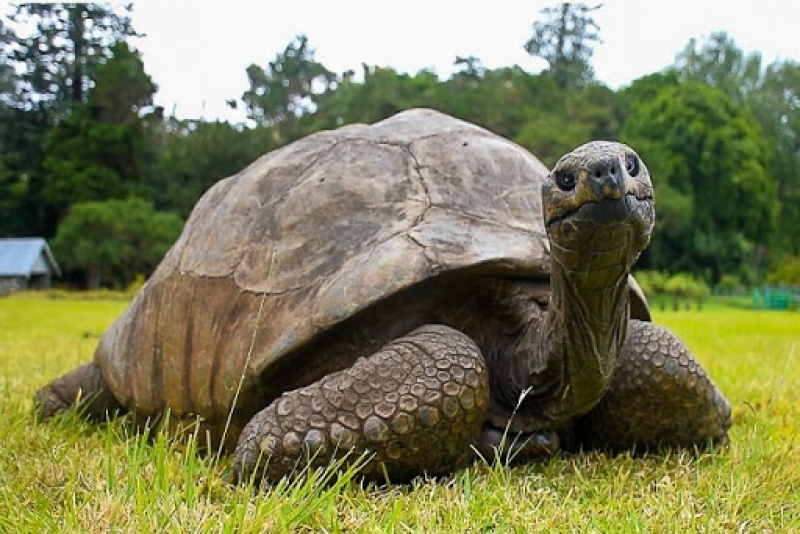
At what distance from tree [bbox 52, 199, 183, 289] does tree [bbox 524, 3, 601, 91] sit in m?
17.3

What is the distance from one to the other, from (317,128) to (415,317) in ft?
91.3

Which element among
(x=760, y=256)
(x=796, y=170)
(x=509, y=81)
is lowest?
(x=760, y=256)

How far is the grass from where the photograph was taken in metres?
1.42

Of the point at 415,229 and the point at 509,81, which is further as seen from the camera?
the point at 509,81

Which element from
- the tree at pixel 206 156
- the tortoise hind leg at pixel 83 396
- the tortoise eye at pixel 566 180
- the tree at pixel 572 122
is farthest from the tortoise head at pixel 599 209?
the tree at pixel 206 156

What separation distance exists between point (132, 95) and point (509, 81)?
14041mm

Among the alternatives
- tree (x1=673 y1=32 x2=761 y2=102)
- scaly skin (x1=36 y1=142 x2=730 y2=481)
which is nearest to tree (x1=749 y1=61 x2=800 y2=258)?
tree (x1=673 y1=32 x2=761 y2=102)

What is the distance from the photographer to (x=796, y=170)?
134ft

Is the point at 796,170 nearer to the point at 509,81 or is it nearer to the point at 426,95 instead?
the point at 509,81

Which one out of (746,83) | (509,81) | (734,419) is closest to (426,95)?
(509,81)

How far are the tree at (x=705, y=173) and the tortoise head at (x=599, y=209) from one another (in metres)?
29.0

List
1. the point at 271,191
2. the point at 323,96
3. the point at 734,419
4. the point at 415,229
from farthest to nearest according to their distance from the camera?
the point at 323,96, the point at 734,419, the point at 271,191, the point at 415,229

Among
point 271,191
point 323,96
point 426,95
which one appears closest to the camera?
point 271,191

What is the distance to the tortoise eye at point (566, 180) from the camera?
1.58m
